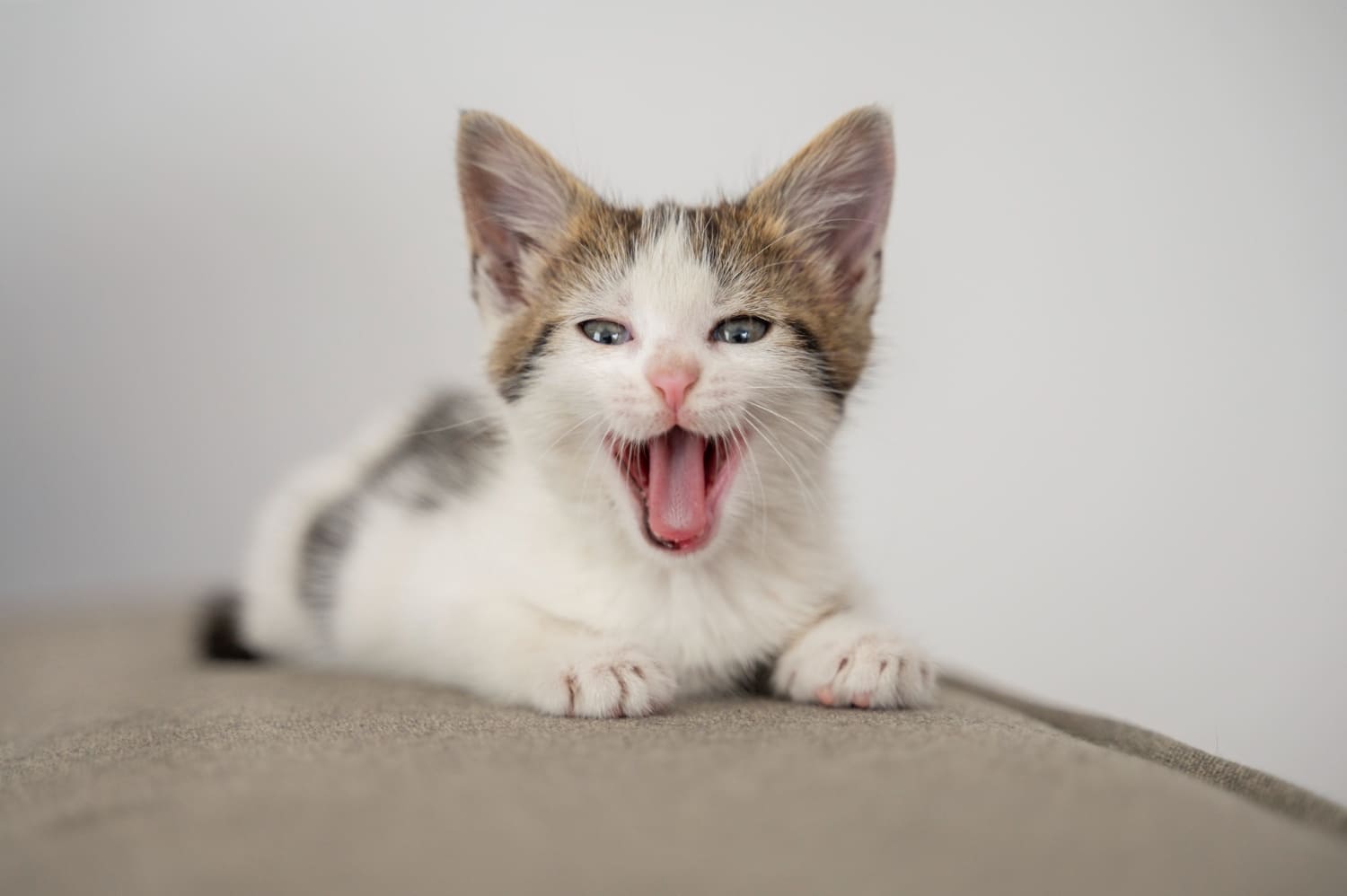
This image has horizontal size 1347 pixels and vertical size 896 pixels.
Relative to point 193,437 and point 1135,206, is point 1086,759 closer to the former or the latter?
point 1135,206

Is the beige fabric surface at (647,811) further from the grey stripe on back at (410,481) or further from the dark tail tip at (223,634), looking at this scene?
the dark tail tip at (223,634)

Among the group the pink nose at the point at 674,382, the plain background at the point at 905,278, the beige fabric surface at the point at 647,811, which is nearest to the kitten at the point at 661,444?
the pink nose at the point at 674,382

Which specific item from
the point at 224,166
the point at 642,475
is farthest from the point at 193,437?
the point at 642,475

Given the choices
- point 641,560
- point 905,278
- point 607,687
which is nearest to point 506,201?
point 641,560

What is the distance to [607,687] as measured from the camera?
1.09 metres

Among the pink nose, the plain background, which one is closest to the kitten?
the pink nose

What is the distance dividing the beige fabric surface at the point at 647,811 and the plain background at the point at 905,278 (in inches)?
35.1

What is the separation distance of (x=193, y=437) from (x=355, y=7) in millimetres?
1215

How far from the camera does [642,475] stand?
124cm

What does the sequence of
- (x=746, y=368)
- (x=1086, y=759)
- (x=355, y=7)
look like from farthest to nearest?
(x=355, y=7)
(x=746, y=368)
(x=1086, y=759)

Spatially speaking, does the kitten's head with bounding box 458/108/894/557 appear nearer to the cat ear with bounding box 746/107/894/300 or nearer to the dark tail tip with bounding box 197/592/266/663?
the cat ear with bounding box 746/107/894/300

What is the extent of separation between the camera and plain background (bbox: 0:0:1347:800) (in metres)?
1.98

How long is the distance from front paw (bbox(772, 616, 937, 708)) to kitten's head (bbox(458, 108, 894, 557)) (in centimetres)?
18

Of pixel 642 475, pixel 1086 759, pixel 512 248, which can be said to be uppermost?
pixel 512 248
